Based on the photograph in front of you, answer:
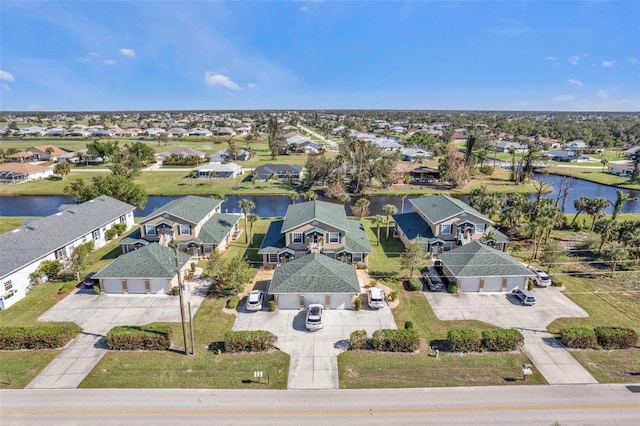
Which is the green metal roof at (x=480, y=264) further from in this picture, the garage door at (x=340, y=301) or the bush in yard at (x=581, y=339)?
the garage door at (x=340, y=301)

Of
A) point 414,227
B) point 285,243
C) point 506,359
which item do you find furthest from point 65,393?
point 414,227

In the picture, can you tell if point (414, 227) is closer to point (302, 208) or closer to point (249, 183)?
point (302, 208)

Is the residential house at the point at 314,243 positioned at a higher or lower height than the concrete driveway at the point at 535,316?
higher

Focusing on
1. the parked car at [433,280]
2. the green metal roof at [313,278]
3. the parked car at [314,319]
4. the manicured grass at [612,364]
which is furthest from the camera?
the parked car at [433,280]

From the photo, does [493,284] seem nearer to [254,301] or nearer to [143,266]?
[254,301]

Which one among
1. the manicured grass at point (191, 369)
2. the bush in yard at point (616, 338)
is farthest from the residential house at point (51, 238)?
the bush in yard at point (616, 338)

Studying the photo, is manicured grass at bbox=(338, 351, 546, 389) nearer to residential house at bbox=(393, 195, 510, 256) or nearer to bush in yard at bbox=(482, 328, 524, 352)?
bush in yard at bbox=(482, 328, 524, 352)

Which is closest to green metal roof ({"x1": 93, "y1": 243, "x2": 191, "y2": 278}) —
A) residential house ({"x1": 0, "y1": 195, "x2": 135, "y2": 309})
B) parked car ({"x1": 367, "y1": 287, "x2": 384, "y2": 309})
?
residential house ({"x1": 0, "y1": 195, "x2": 135, "y2": 309})

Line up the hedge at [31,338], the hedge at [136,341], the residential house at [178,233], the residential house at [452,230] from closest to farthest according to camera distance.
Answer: the hedge at [31,338] < the hedge at [136,341] < the residential house at [178,233] < the residential house at [452,230]

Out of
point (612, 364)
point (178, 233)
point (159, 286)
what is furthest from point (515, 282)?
point (178, 233)

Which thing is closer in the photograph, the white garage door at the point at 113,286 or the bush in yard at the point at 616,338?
the bush in yard at the point at 616,338
